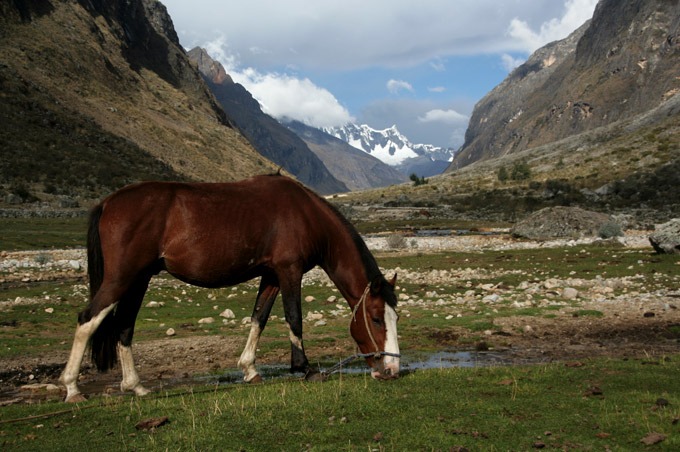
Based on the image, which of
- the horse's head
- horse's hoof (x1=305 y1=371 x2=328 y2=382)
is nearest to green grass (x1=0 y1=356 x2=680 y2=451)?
horse's hoof (x1=305 y1=371 x2=328 y2=382)

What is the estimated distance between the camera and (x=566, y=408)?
8.37 metres

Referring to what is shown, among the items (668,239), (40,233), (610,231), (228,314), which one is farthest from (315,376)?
(40,233)

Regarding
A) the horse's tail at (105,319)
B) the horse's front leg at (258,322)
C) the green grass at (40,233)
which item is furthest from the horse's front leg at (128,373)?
the green grass at (40,233)

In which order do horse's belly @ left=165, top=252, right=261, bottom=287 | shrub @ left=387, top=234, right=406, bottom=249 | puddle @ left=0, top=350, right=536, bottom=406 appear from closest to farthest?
horse's belly @ left=165, top=252, right=261, bottom=287, puddle @ left=0, top=350, right=536, bottom=406, shrub @ left=387, top=234, right=406, bottom=249

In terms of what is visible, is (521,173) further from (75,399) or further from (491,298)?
(75,399)

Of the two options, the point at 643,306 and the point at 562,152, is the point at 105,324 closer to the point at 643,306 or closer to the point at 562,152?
the point at 643,306

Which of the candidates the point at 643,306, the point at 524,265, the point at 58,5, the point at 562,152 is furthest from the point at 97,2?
the point at 643,306

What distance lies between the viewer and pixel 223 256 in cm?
1018

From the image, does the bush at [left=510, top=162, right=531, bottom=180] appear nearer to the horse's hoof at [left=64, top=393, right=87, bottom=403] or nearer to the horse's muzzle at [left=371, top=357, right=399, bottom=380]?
the horse's muzzle at [left=371, top=357, right=399, bottom=380]

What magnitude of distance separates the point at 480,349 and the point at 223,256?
8242 millimetres

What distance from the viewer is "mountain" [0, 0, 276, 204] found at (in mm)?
88000

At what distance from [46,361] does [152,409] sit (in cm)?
789

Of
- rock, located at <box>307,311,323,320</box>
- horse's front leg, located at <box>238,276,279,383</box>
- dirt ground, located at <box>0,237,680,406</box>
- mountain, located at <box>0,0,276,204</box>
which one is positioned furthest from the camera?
mountain, located at <box>0,0,276,204</box>

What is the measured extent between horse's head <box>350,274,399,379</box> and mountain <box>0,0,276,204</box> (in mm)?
70593
